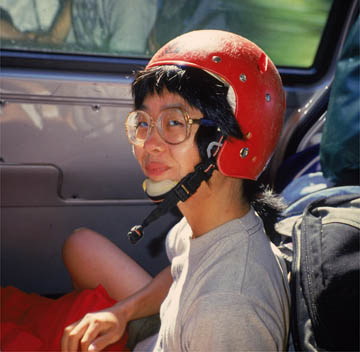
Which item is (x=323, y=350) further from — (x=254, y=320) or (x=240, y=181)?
(x=240, y=181)

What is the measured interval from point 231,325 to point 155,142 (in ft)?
1.60

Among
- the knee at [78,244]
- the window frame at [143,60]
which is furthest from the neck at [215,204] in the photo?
the window frame at [143,60]

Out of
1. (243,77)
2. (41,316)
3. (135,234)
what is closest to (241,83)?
(243,77)

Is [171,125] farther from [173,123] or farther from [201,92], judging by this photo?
[201,92]

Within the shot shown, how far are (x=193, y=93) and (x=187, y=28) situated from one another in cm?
102

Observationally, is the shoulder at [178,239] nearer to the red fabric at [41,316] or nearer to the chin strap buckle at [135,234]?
the chin strap buckle at [135,234]

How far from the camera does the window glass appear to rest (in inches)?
72.1

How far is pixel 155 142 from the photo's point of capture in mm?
1100

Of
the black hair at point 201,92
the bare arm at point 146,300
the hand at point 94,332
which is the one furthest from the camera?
the bare arm at point 146,300

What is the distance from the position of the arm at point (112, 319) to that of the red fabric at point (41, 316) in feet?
0.26

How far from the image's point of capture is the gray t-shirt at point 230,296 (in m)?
0.86

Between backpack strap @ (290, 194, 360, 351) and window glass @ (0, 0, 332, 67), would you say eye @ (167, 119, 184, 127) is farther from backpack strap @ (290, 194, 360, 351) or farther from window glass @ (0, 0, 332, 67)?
window glass @ (0, 0, 332, 67)

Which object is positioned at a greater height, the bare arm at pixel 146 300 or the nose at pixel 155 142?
the nose at pixel 155 142

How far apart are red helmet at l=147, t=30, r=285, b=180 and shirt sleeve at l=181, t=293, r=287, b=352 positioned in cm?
35
